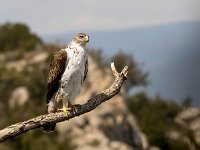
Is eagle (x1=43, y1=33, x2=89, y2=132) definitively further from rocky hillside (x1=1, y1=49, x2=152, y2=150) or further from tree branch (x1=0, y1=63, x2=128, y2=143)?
rocky hillside (x1=1, y1=49, x2=152, y2=150)

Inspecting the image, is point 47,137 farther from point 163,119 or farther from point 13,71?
point 163,119

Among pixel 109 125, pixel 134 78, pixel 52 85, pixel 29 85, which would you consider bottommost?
pixel 52 85

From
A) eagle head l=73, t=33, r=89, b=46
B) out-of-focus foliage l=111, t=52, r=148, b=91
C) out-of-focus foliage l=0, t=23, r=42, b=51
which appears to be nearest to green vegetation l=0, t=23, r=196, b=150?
out-of-focus foliage l=0, t=23, r=42, b=51

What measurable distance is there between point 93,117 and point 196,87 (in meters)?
107

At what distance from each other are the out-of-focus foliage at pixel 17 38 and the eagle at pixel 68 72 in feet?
182

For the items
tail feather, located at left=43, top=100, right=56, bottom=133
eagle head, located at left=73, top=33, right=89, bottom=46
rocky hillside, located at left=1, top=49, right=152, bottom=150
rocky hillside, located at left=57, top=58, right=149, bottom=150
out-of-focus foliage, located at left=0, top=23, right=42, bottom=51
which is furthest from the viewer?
out-of-focus foliage, located at left=0, top=23, right=42, bottom=51

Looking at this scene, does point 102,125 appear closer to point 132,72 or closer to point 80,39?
point 80,39

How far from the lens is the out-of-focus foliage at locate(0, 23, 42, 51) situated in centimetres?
7166

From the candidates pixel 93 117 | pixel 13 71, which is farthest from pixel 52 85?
pixel 13 71

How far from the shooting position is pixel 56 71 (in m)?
14.3

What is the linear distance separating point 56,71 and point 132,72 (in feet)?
283

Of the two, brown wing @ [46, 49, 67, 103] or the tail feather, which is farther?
brown wing @ [46, 49, 67, 103]

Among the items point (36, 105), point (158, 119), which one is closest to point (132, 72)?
point (158, 119)

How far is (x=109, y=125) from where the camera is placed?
53.4 m
